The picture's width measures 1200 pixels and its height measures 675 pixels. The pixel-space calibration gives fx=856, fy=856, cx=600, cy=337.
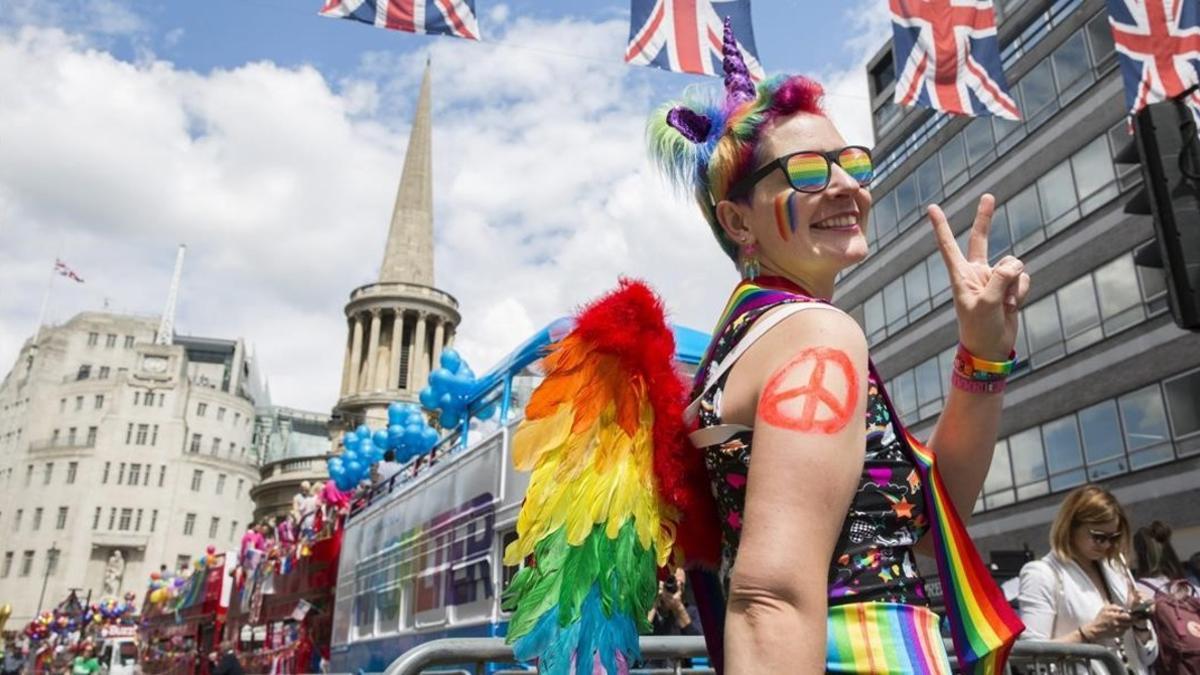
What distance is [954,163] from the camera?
79.8 ft

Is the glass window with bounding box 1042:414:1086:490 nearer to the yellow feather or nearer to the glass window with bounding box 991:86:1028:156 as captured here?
the glass window with bounding box 991:86:1028:156

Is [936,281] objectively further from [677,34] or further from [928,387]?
[677,34]

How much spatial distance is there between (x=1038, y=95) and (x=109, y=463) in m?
78.4

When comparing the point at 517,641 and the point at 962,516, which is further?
the point at 962,516

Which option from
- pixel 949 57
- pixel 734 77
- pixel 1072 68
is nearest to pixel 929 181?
pixel 1072 68

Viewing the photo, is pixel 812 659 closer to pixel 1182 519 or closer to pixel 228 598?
pixel 1182 519

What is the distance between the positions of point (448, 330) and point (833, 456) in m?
59.5

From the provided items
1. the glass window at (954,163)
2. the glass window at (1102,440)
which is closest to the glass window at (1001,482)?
the glass window at (1102,440)

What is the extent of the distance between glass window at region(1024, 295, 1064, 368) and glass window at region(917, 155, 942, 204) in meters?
5.15

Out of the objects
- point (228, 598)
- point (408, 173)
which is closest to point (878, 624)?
point (228, 598)

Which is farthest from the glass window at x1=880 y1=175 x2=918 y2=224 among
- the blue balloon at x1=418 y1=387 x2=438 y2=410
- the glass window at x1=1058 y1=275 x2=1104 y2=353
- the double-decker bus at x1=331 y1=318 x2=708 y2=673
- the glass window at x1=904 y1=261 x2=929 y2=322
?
the double-decker bus at x1=331 y1=318 x2=708 y2=673

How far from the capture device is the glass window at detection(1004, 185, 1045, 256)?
69.4 ft

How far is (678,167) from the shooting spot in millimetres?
2086

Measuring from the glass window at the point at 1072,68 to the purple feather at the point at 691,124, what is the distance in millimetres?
21808
